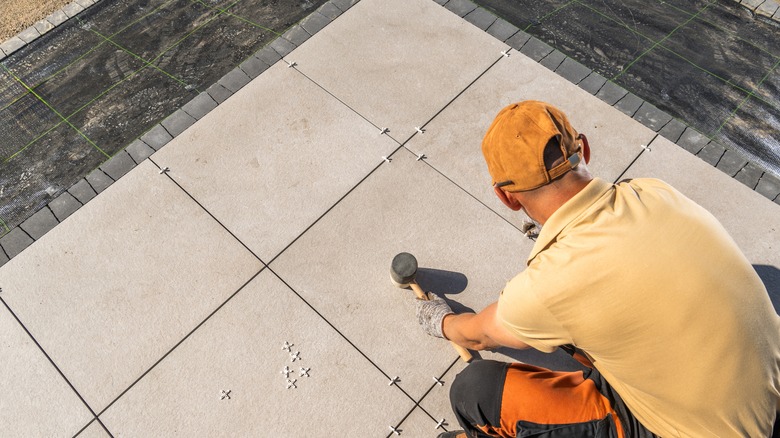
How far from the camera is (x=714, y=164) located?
13.4 ft

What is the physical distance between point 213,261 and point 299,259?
600 millimetres

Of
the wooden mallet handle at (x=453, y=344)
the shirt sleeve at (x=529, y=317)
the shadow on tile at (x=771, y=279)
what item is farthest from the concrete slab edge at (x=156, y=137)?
the shadow on tile at (x=771, y=279)

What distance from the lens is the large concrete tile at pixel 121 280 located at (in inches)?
133

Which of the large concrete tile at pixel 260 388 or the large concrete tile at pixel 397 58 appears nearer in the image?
the large concrete tile at pixel 260 388

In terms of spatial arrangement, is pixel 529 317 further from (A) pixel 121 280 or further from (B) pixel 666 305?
(A) pixel 121 280

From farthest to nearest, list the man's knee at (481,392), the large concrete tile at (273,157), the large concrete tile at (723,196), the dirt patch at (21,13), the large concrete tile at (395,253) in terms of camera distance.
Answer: the dirt patch at (21,13)
the large concrete tile at (273,157)
the large concrete tile at (723,196)
the large concrete tile at (395,253)
the man's knee at (481,392)

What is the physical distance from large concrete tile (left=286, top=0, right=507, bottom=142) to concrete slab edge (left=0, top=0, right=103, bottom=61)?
7.78 feet

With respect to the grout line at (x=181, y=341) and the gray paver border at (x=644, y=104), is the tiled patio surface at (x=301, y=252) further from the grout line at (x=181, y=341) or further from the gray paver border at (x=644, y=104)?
the gray paver border at (x=644, y=104)

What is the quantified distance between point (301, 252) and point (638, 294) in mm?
2415

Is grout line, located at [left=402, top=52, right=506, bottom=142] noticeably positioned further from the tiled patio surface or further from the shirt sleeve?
the shirt sleeve

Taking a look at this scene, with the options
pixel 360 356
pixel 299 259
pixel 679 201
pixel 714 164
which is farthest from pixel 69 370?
pixel 714 164

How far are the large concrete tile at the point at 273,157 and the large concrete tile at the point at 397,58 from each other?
196 mm

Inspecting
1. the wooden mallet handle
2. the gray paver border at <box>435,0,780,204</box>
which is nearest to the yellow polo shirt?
the wooden mallet handle

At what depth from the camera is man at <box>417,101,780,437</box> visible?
5.80 feet
